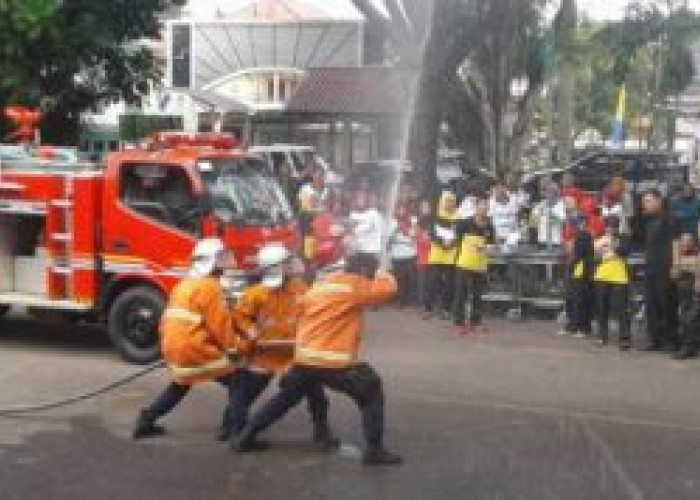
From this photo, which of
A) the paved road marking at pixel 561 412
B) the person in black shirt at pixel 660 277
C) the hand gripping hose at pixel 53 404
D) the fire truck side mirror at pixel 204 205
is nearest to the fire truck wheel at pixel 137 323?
A: the fire truck side mirror at pixel 204 205

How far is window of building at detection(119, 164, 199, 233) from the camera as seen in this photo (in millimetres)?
13367

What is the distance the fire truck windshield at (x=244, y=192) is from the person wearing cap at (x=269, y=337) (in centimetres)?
352

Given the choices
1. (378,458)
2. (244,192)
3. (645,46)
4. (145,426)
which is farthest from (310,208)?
(378,458)

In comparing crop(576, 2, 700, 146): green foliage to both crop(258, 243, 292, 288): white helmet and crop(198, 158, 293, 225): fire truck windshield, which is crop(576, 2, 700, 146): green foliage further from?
crop(258, 243, 292, 288): white helmet

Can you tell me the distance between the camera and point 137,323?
44.8ft

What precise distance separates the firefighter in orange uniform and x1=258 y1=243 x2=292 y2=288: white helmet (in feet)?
1.21

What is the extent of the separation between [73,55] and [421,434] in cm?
1064

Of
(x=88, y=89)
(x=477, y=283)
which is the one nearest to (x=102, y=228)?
(x=477, y=283)

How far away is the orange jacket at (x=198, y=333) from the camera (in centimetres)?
971

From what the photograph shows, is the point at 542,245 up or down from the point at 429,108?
down

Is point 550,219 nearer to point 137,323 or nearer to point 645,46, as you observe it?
point 645,46

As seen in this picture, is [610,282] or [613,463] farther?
[610,282]

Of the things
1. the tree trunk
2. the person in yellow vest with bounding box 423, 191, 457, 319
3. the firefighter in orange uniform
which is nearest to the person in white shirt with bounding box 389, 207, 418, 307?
the person in yellow vest with bounding box 423, 191, 457, 319

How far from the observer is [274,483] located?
8.87 meters
